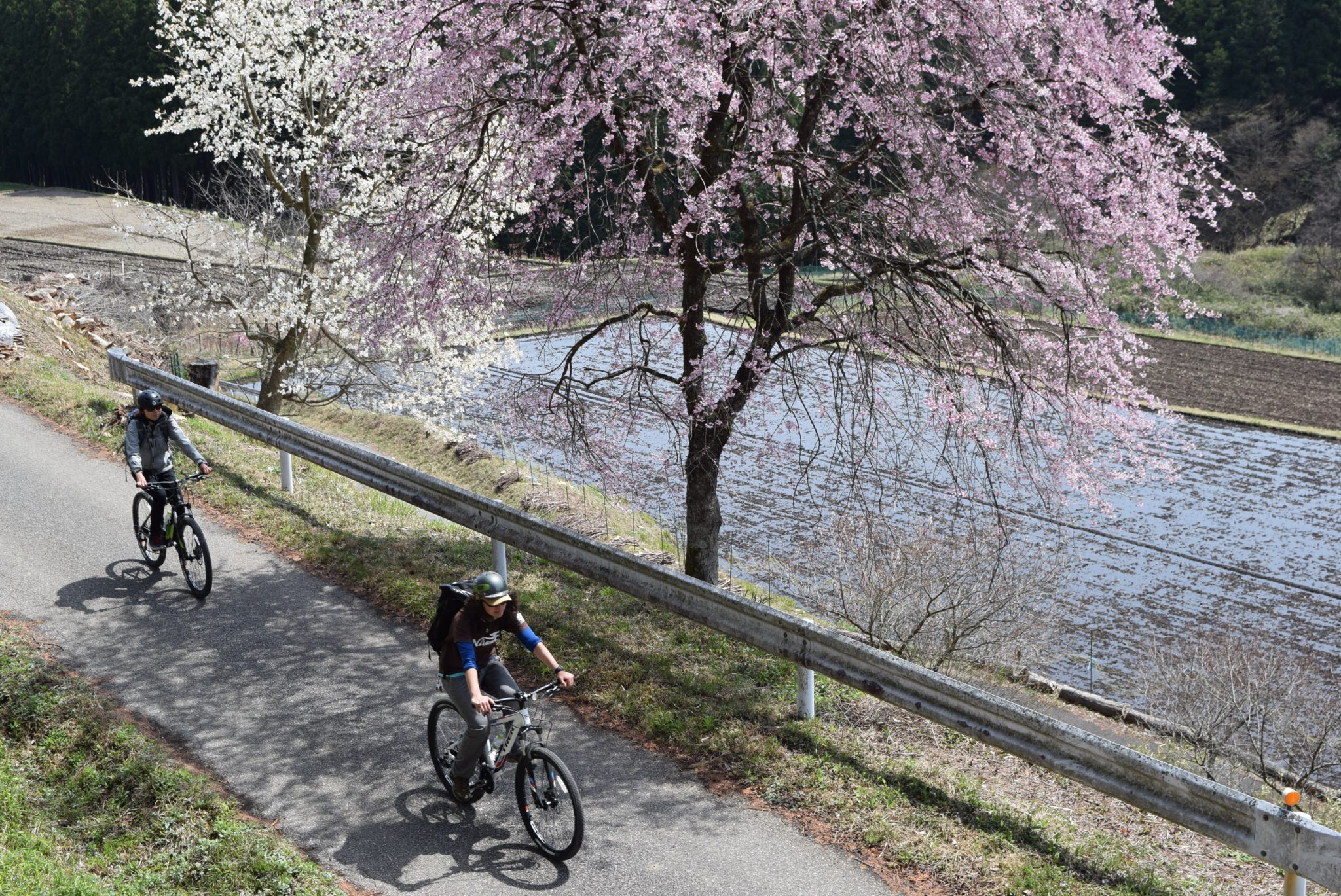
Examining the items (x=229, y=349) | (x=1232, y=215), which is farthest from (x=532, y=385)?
(x=1232, y=215)

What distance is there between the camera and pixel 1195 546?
78.3ft

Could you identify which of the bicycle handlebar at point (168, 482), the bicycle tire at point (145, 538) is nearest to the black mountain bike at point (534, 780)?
the bicycle handlebar at point (168, 482)

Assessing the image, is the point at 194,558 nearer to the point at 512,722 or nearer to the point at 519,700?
the point at 512,722

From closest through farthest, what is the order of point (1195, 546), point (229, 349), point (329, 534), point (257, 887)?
point (257, 887)
point (329, 534)
point (1195, 546)
point (229, 349)

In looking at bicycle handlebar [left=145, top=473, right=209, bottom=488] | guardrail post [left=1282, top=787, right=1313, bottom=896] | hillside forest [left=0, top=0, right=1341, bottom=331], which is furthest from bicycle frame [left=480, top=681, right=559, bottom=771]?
hillside forest [left=0, top=0, right=1341, bottom=331]

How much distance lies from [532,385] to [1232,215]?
69.1 m

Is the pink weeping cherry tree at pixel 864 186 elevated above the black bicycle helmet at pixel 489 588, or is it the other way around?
the pink weeping cherry tree at pixel 864 186

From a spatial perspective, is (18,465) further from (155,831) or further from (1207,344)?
(1207,344)

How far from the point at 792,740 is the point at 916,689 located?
1060 millimetres

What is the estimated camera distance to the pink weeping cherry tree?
981 centimetres

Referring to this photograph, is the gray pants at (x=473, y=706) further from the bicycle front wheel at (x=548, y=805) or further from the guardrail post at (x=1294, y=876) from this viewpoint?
the guardrail post at (x=1294, y=876)

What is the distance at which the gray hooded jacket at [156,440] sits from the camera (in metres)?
10.7

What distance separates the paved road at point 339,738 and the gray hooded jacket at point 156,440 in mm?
1086

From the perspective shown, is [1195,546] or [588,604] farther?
[1195,546]
